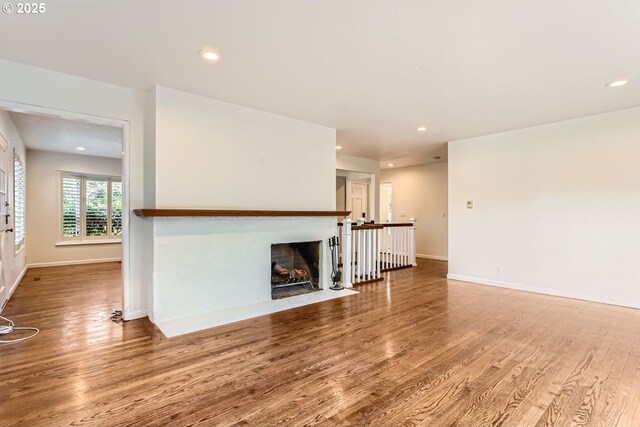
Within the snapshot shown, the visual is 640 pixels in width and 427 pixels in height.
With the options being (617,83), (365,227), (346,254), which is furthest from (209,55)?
(617,83)

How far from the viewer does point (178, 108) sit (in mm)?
3428

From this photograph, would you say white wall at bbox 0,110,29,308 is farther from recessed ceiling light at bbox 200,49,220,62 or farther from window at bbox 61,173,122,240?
recessed ceiling light at bbox 200,49,220,62

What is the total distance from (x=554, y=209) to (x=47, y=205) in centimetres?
947

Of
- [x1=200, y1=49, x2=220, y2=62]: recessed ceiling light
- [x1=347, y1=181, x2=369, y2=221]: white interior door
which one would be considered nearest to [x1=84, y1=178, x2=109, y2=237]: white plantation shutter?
[x1=347, y1=181, x2=369, y2=221]: white interior door

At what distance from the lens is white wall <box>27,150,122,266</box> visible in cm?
658

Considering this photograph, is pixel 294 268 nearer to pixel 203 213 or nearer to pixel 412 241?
pixel 203 213

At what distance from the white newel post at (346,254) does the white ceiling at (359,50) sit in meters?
1.89

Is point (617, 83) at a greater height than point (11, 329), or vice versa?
point (617, 83)

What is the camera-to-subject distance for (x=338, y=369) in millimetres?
2328

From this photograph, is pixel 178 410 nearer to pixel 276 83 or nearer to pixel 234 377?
pixel 234 377

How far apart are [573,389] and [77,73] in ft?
15.9

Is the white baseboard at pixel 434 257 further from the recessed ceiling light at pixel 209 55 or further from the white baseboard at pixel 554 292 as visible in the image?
the recessed ceiling light at pixel 209 55

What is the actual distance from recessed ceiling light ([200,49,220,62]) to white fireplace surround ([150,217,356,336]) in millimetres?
1656

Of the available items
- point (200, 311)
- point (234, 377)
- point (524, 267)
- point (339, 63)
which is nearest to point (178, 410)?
point (234, 377)
